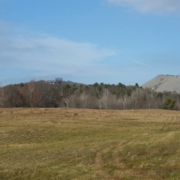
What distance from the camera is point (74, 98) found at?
346 feet

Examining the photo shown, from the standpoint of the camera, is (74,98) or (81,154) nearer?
(81,154)

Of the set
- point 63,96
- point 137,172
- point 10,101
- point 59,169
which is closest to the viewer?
point 137,172

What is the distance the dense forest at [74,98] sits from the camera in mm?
87875

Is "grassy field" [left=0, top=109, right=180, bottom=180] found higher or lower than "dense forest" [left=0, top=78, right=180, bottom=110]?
lower

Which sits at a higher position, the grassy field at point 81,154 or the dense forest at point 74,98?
the dense forest at point 74,98

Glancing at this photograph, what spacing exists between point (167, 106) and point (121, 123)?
2123 inches

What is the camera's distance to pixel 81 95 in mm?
108062

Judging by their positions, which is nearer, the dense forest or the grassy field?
the grassy field

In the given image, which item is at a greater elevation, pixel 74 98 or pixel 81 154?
pixel 74 98

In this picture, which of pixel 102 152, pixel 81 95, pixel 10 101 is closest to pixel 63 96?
pixel 81 95

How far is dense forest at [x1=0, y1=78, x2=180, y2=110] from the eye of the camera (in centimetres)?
8788

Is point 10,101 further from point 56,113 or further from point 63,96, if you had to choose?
point 56,113

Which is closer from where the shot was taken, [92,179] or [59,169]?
[92,179]

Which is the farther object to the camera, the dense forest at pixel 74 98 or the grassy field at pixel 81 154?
the dense forest at pixel 74 98
